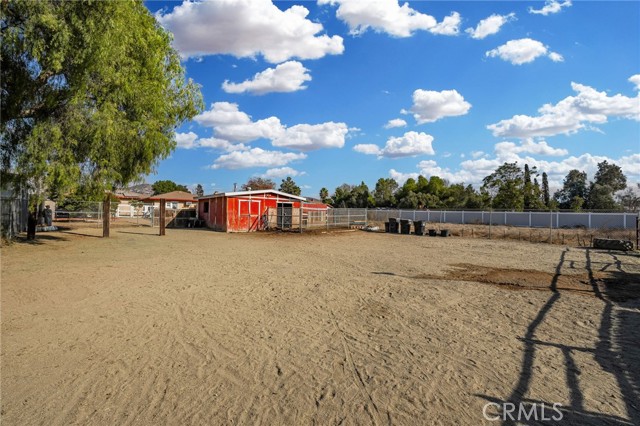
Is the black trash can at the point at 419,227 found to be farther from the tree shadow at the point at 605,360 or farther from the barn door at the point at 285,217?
the tree shadow at the point at 605,360

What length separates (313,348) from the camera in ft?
15.8

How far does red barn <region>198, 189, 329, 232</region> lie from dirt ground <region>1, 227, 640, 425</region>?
16387 millimetres

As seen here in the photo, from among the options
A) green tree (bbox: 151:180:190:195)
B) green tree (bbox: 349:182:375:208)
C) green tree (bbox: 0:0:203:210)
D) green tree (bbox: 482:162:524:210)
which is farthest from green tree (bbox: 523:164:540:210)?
green tree (bbox: 151:180:190:195)

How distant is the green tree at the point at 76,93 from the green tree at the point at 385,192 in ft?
187

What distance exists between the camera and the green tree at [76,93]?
944 cm

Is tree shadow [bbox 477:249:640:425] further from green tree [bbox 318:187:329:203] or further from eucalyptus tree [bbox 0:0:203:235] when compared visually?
green tree [bbox 318:187:329:203]

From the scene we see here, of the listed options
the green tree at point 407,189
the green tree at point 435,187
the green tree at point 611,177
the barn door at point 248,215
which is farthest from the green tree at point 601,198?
the barn door at point 248,215

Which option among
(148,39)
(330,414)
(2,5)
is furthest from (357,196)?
(330,414)

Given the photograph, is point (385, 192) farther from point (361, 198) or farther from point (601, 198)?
point (601, 198)

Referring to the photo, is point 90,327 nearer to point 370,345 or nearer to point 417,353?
point 370,345

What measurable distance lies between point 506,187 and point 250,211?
36.1m

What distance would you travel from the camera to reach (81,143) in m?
11.4

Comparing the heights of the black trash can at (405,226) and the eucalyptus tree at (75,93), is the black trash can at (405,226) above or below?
below

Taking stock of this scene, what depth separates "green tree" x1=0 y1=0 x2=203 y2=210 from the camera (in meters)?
9.44
